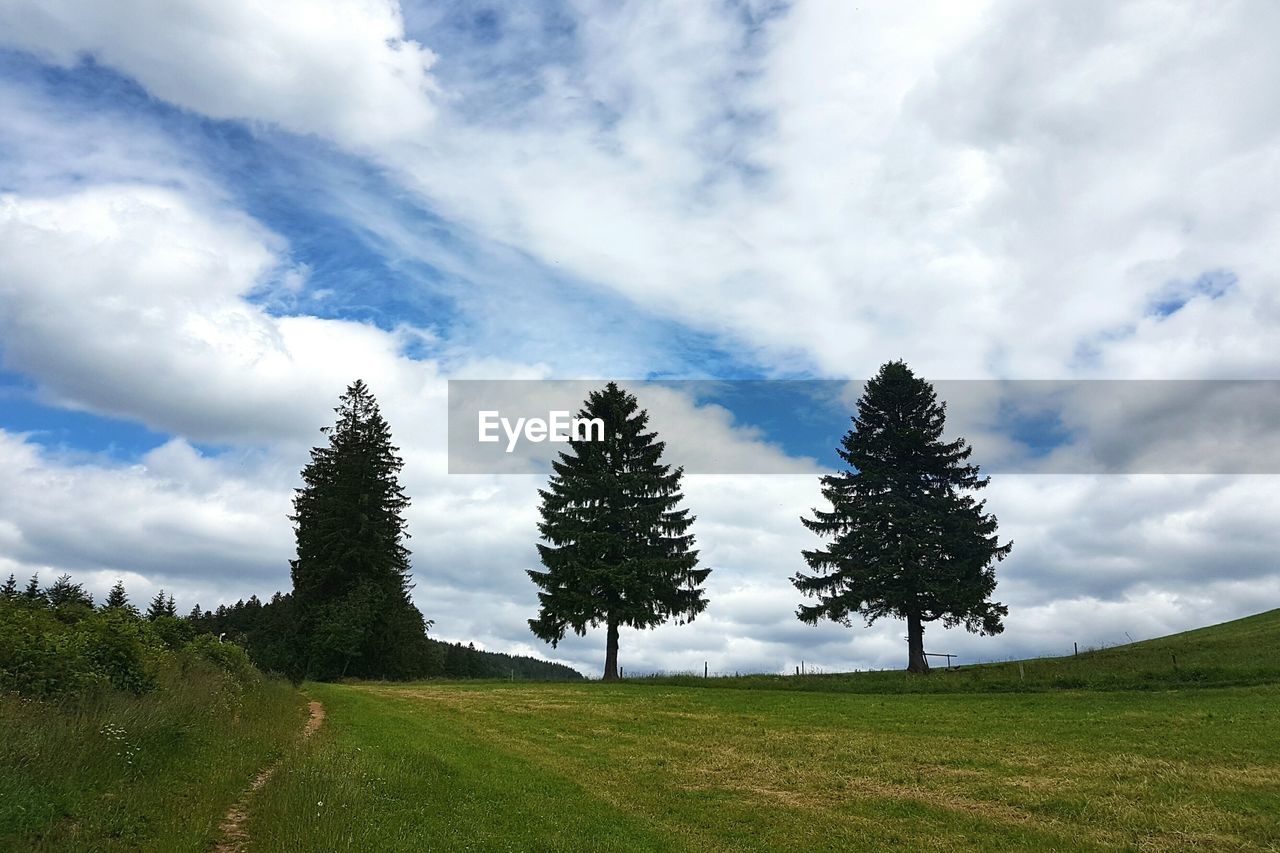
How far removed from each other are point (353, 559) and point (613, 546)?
968 inches

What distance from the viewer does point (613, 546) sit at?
4809 centimetres

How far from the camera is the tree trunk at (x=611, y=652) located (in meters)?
47.5

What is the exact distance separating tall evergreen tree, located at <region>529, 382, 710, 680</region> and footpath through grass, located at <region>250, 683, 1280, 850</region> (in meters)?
19.2

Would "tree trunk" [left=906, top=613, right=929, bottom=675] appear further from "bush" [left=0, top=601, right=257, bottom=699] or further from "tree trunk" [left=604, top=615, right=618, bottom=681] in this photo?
"bush" [left=0, top=601, right=257, bottom=699]

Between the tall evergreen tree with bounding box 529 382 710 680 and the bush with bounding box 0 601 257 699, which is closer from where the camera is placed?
the bush with bounding box 0 601 257 699

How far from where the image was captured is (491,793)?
47.2 feet

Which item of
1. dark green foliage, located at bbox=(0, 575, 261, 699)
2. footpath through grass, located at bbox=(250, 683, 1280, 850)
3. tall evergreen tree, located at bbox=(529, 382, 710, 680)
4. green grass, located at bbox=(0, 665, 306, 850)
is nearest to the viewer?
green grass, located at bbox=(0, 665, 306, 850)

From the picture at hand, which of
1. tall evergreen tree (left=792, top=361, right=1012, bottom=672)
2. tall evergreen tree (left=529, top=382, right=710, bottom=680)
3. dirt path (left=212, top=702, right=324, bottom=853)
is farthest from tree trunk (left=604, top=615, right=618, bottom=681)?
dirt path (left=212, top=702, right=324, bottom=853)

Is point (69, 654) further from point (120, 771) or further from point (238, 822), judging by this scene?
point (238, 822)

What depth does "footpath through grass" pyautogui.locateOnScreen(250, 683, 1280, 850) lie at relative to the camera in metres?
11.5

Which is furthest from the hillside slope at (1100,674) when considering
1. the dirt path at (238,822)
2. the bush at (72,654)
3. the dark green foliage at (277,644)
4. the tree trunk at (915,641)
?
the dirt path at (238,822)

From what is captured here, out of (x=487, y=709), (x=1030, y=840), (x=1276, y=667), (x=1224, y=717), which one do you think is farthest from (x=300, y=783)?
(x=1276, y=667)

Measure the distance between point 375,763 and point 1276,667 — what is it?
120ft

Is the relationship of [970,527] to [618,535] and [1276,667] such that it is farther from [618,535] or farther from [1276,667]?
[618,535]
